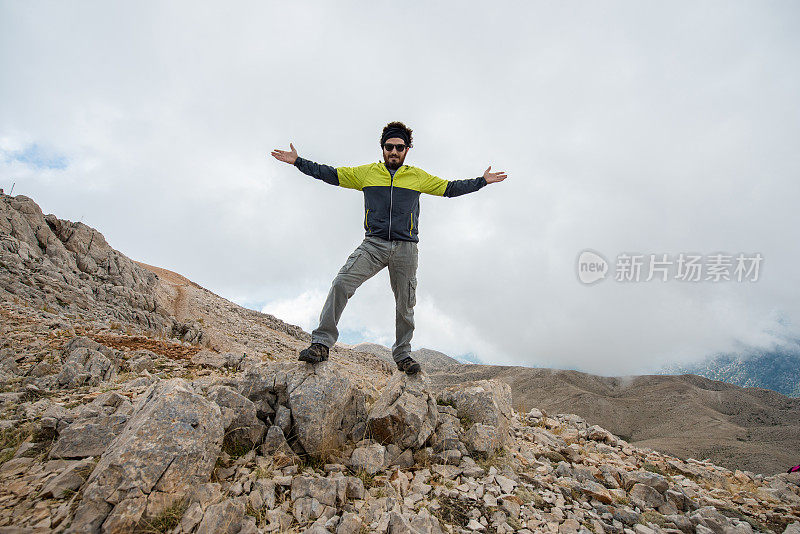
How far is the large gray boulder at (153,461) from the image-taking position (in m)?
2.91

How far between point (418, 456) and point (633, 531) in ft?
8.55

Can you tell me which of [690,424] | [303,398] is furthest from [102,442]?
[690,424]

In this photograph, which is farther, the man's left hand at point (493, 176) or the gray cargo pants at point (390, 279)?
the man's left hand at point (493, 176)

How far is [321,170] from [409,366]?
349 centimetres

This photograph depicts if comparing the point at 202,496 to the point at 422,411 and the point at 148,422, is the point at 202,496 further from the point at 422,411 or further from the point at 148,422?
the point at 422,411

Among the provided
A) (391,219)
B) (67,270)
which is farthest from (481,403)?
(67,270)

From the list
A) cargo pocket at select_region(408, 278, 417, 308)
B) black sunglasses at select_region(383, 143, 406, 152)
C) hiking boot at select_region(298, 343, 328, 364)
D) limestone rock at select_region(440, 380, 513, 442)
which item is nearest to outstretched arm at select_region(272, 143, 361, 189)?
black sunglasses at select_region(383, 143, 406, 152)

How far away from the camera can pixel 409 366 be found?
571cm

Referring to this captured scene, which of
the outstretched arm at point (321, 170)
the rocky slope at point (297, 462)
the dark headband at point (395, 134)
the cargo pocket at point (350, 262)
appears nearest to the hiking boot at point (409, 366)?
the rocky slope at point (297, 462)

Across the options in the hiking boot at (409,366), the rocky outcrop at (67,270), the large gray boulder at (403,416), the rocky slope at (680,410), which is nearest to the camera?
the large gray boulder at (403,416)

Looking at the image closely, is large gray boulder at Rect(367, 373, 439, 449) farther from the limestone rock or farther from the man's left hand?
the man's left hand

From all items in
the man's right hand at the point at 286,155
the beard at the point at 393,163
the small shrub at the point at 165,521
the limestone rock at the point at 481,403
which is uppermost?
the beard at the point at 393,163

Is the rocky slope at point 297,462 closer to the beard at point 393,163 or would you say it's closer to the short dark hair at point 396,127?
the beard at point 393,163

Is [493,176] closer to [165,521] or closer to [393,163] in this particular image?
[393,163]
